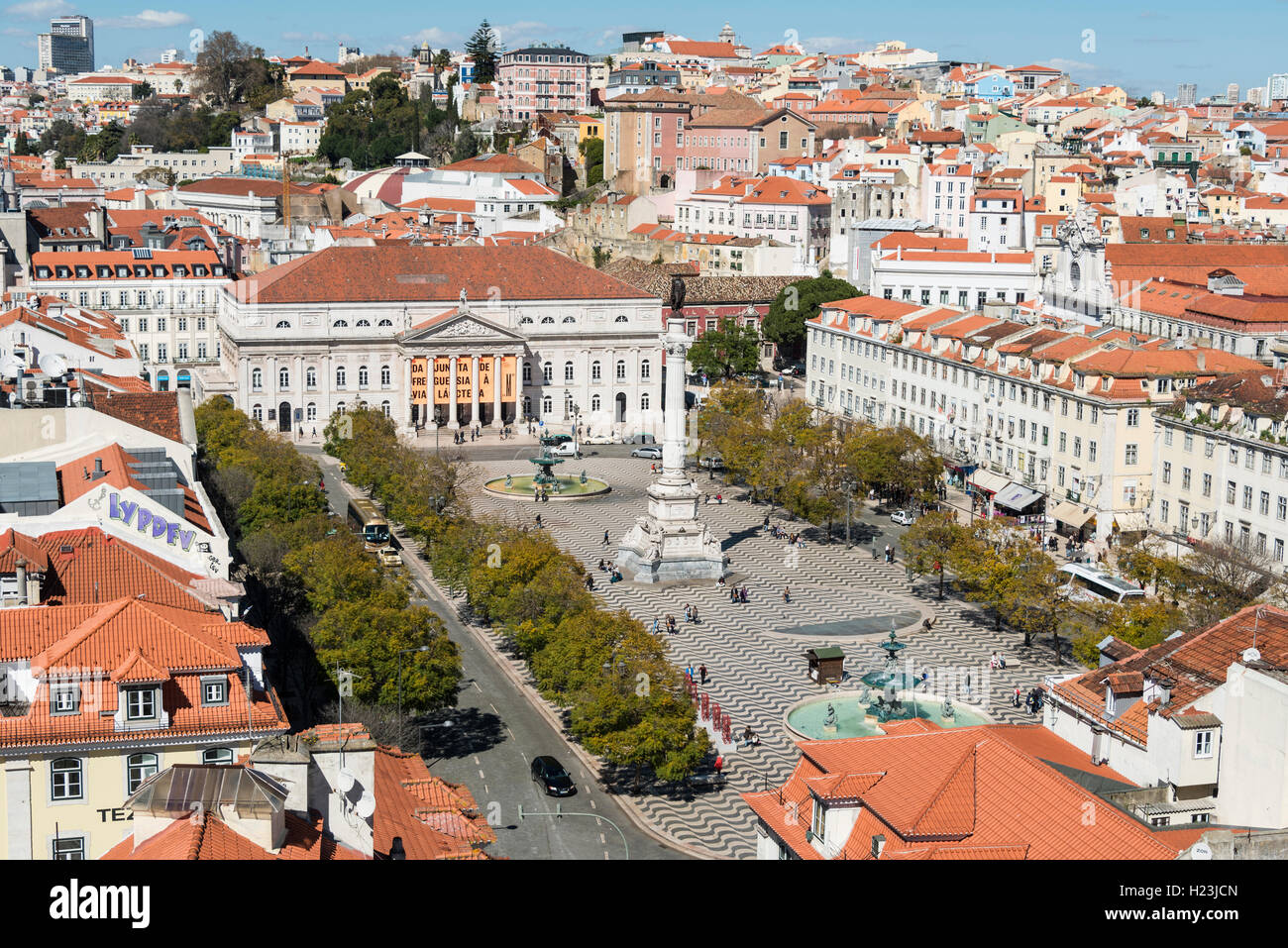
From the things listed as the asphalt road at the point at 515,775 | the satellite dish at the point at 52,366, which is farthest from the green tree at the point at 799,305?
the asphalt road at the point at 515,775

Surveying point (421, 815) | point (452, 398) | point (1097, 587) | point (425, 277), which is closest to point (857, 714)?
point (1097, 587)

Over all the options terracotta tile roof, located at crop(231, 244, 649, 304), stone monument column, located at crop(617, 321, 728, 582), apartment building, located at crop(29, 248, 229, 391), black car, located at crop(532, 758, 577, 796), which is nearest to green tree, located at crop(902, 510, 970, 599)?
stone monument column, located at crop(617, 321, 728, 582)

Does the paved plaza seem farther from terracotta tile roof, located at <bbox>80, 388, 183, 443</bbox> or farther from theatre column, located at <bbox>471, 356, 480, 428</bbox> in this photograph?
theatre column, located at <bbox>471, 356, 480, 428</bbox>

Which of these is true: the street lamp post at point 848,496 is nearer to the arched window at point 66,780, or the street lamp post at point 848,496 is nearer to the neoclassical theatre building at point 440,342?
the neoclassical theatre building at point 440,342

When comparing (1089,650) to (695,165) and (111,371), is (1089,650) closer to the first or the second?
(111,371)

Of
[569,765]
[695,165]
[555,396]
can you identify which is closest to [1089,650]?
[569,765]
